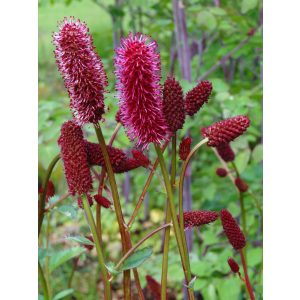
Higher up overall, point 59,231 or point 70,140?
point 70,140

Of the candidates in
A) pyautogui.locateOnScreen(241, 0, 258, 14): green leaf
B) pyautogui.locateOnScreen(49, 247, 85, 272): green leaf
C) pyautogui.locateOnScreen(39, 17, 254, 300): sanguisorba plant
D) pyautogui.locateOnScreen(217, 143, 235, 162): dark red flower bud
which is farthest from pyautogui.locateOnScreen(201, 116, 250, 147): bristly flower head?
pyautogui.locateOnScreen(241, 0, 258, 14): green leaf

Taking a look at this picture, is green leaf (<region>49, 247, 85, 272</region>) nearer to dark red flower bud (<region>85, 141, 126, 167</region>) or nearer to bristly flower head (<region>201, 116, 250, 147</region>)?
dark red flower bud (<region>85, 141, 126, 167</region>)

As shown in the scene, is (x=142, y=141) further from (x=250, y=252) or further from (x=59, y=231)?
(x=59, y=231)

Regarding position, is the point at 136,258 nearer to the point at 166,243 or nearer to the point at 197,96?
the point at 166,243
